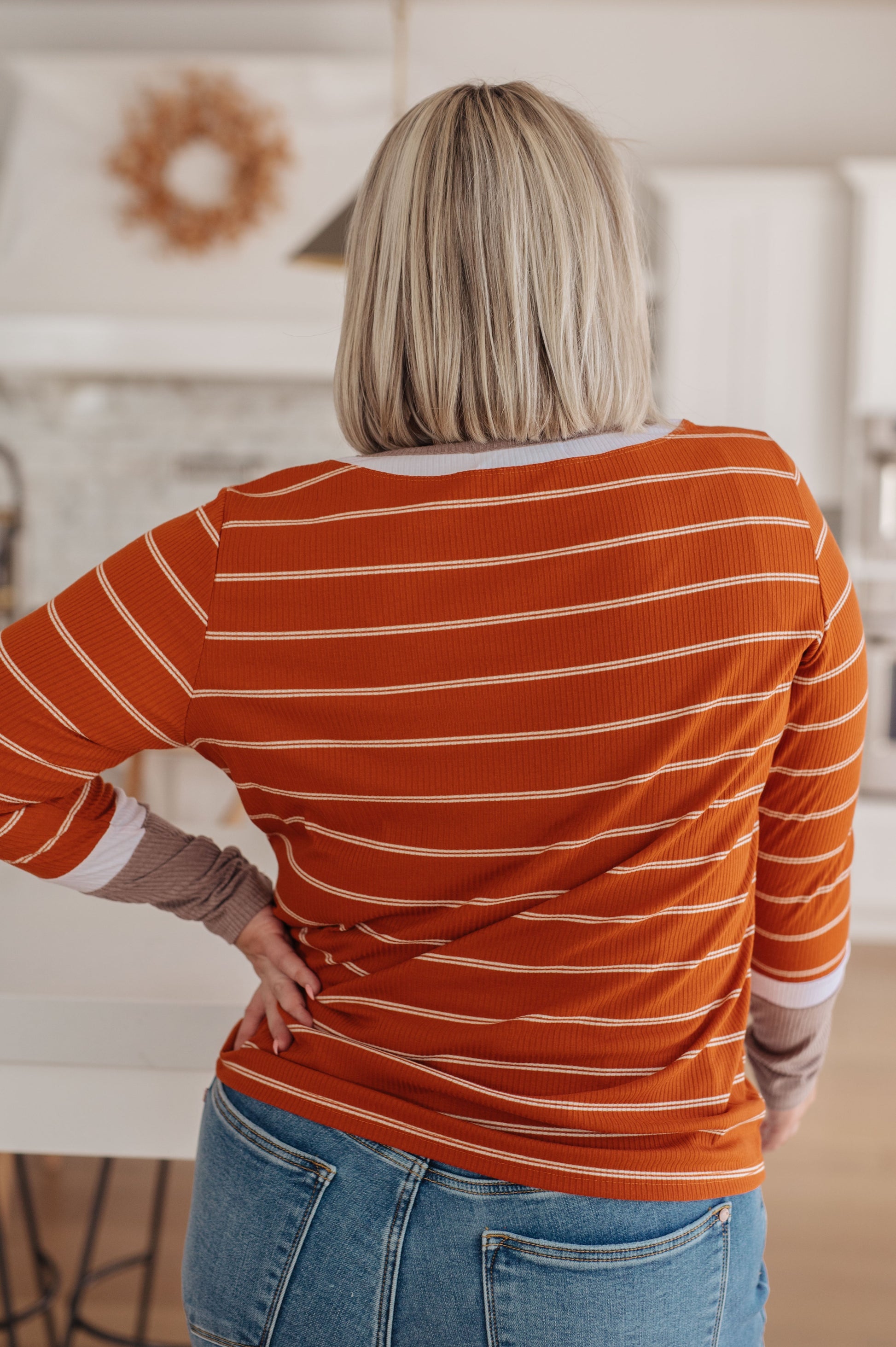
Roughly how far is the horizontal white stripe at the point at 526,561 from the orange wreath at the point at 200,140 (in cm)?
367

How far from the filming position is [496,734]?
625 mm

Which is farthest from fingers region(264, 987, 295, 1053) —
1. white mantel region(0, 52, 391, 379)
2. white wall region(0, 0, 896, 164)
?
white wall region(0, 0, 896, 164)

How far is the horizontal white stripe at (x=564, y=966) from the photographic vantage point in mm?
629

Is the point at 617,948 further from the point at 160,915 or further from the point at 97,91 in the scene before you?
the point at 97,91

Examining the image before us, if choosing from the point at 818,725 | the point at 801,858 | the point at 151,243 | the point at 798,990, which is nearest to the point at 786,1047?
the point at 798,990

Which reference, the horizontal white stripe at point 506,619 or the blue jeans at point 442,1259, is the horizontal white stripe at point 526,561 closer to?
the horizontal white stripe at point 506,619

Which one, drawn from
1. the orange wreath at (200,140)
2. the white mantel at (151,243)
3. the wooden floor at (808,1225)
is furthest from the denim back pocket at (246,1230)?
the orange wreath at (200,140)

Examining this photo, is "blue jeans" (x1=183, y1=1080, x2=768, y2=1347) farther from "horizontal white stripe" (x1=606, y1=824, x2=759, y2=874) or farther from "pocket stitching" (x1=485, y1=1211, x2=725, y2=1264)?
"horizontal white stripe" (x1=606, y1=824, x2=759, y2=874)

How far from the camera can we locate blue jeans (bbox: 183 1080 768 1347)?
611 millimetres

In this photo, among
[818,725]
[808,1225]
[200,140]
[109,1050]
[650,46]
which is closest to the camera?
[818,725]

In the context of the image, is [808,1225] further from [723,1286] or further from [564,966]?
[564,966]

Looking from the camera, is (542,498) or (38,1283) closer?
(542,498)

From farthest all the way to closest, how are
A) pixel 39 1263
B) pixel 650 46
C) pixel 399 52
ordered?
pixel 650 46
pixel 399 52
pixel 39 1263

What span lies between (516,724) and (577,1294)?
0.31 meters
